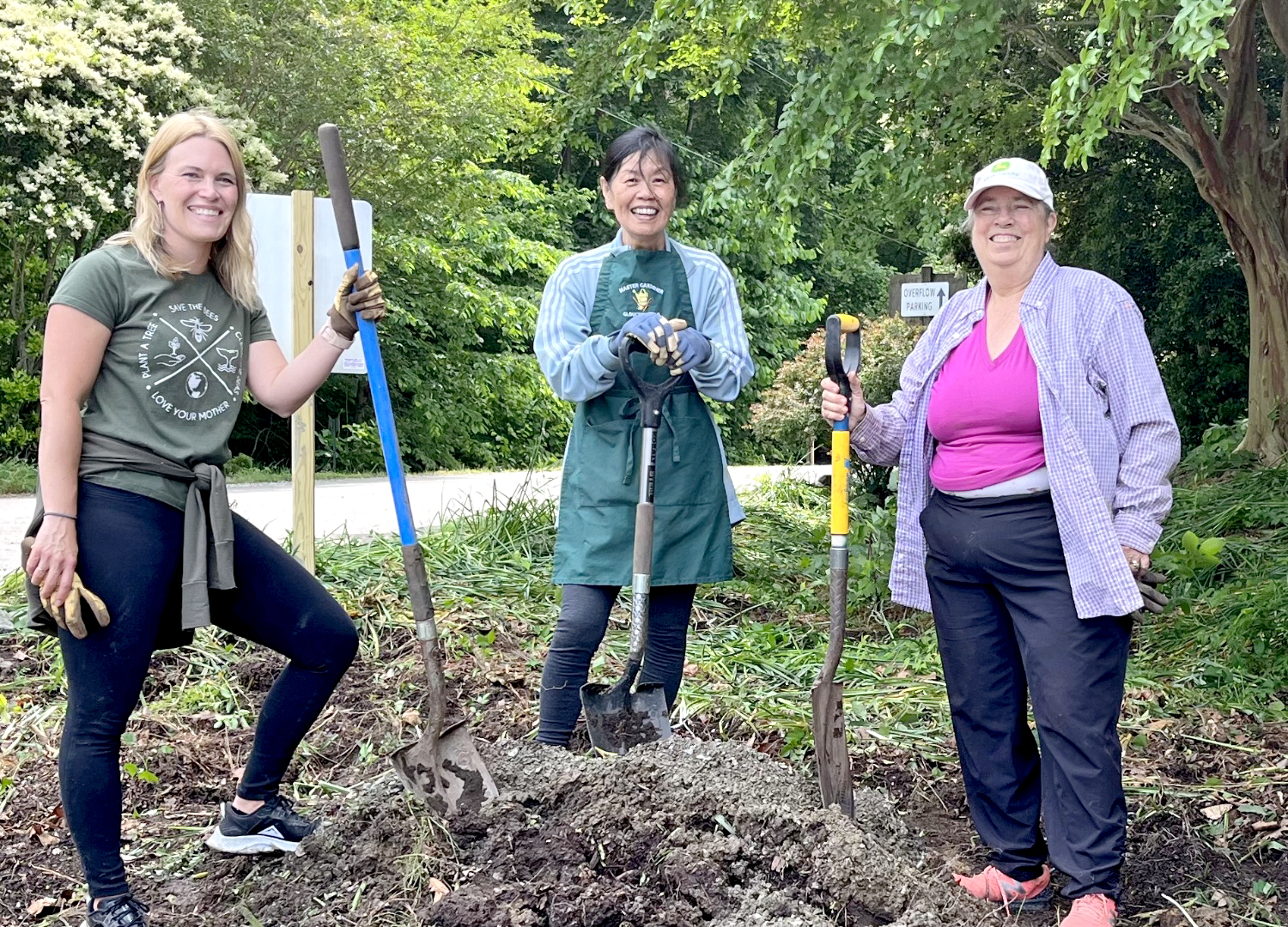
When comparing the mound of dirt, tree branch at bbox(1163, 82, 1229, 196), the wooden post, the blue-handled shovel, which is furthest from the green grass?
tree branch at bbox(1163, 82, 1229, 196)

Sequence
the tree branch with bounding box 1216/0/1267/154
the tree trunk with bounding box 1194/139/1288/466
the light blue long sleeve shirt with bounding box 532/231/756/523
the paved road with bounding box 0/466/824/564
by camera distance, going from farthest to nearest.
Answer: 1. the tree trunk with bounding box 1194/139/1288/466
2. the tree branch with bounding box 1216/0/1267/154
3. the paved road with bounding box 0/466/824/564
4. the light blue long sleeve shirt with bounding box 532/231/756/523

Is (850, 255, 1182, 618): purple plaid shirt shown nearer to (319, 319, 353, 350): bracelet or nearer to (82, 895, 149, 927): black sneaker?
(319, 319, 353, 350): bracelet

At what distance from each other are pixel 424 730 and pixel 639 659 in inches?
23.4

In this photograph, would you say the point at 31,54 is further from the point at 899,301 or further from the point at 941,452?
the point at 941,452

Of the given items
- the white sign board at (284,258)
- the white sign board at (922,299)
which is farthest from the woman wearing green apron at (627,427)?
the white sign board at (922,299)

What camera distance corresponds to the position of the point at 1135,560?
2.81 m

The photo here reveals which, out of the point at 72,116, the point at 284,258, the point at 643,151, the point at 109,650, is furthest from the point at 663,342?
the point at 72,116

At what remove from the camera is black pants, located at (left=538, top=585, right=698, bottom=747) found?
134 inches

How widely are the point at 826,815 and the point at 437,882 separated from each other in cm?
90

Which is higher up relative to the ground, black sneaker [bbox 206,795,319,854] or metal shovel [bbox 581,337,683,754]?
metal shovel [bbox 581,337,683,754]

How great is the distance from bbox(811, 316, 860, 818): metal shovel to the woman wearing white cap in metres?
0.07

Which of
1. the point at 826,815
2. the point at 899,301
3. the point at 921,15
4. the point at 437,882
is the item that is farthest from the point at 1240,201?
the point at 437,882

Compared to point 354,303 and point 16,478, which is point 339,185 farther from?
point 16,478

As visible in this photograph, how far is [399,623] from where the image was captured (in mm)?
5262
